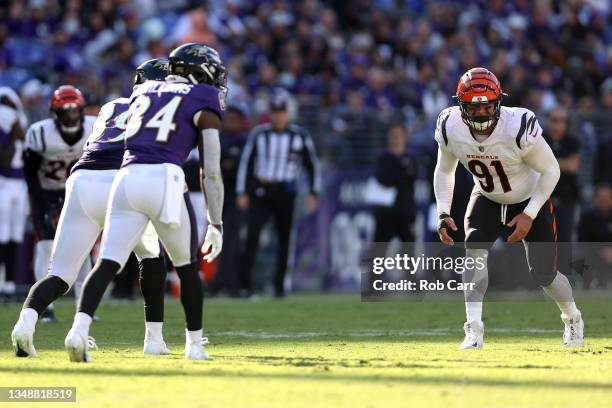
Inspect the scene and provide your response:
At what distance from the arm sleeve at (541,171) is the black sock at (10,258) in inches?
266

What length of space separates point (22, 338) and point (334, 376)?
2.02 meters

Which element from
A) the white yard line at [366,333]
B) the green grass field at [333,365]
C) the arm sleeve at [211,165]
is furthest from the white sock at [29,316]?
the white yard line at [366,333]

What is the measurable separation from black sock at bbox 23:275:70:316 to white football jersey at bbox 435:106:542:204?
2814mm

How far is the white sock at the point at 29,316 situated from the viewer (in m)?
7.37

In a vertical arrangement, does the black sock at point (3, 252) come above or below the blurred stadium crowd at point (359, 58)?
below

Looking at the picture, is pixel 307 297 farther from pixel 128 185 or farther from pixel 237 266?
pixel 128 185

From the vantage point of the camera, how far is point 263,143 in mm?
14727

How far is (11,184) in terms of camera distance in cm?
1340

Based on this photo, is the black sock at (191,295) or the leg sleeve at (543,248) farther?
the leg sleeve at (543,248)

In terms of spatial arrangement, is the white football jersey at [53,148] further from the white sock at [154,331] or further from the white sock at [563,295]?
the white sock at [563,295]

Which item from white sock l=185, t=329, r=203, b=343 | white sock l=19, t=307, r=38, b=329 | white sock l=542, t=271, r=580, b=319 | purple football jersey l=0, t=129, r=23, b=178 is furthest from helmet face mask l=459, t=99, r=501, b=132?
purple football jersey l=0, t=129, r=23, b=178

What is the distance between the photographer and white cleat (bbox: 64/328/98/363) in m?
6.93

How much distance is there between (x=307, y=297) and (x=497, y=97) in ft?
23.7

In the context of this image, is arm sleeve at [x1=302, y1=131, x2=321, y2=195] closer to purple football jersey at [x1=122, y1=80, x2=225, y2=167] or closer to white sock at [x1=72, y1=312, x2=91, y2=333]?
purple football jersey at [x1=122, y1=80, x2=225, y2=167]
